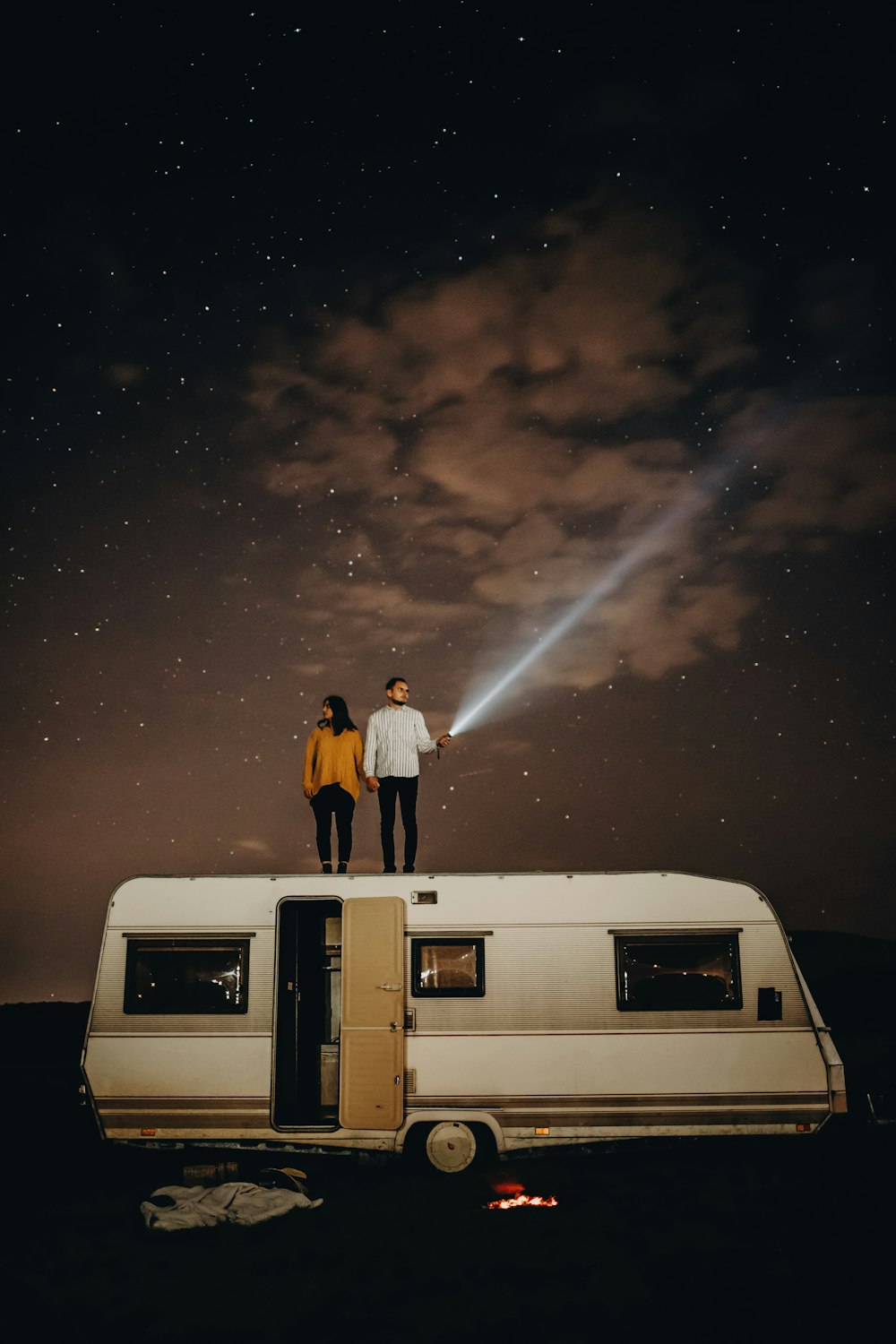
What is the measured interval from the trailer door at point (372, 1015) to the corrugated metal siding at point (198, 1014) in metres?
0.73

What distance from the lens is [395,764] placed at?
10469 millimetres

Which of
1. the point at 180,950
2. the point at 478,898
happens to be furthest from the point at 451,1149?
the point at 180,950

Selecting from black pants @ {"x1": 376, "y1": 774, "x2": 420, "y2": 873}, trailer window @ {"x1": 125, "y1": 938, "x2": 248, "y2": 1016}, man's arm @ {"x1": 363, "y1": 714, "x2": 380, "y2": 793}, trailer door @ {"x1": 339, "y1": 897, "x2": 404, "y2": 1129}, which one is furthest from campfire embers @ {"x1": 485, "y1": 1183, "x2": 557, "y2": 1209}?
man's arm @ {"x1": 363, "y1": 714, "x2": 380, "y2": 793}

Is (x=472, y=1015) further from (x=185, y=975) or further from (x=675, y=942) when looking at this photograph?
(x=185, y=975)

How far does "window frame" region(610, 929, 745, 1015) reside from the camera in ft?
28.6

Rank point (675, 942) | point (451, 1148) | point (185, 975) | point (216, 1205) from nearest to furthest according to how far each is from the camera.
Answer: point (216, 1205) < point (451, 1148) < point (675, 942) < point (185, 975)

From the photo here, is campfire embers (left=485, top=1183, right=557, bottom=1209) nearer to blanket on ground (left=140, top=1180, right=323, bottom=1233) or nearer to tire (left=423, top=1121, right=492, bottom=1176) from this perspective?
tire (left=423, top=1121, right=492, bottom=1176)

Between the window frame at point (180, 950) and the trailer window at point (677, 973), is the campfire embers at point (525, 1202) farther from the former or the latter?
the window frame at point (180, 950)

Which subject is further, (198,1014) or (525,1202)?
(198,1014)

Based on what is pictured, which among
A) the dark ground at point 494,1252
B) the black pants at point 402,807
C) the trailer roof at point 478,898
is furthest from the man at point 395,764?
the dark ground at point 494,1252

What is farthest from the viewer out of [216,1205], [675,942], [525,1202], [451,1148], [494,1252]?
[675,942]

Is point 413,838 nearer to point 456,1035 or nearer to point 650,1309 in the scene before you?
point 456,1035

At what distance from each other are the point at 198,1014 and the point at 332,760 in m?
2.89

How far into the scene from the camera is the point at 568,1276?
6.54 m
